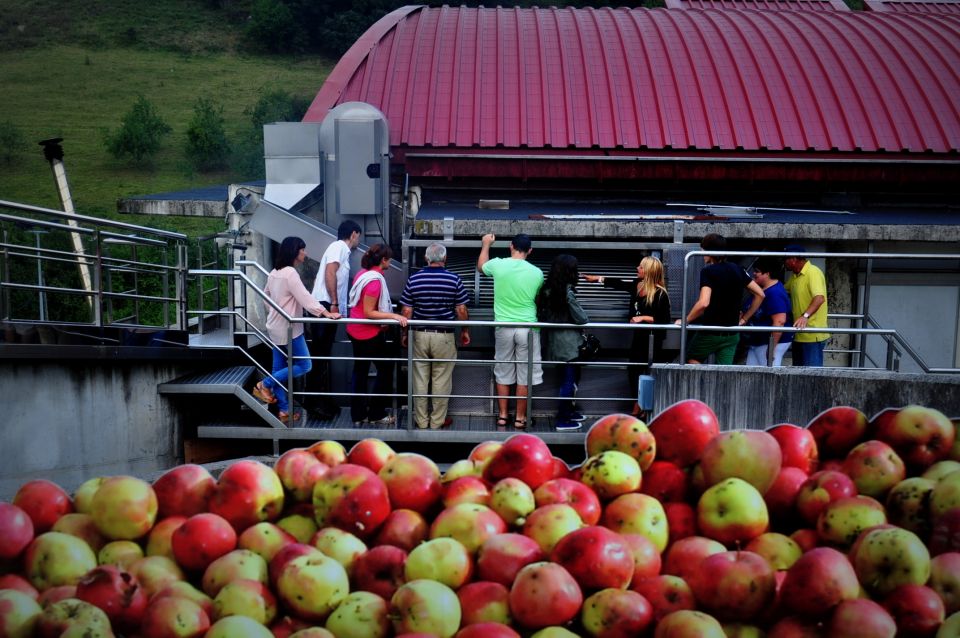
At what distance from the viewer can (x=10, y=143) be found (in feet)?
144

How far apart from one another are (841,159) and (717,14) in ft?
15.4

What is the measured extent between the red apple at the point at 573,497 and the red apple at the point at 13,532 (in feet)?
5.68

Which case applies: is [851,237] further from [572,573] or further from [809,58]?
[572,573]

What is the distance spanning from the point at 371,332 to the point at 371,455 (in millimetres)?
5140

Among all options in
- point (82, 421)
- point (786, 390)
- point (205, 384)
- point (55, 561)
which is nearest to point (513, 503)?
point (55, 561)

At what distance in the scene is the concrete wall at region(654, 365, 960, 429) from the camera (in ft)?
17.9

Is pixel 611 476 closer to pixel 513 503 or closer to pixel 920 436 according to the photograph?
pixel 513 503

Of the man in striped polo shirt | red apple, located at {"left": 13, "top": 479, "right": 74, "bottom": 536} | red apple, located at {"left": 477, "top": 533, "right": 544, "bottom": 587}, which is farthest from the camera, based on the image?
the man in striped polo shirt

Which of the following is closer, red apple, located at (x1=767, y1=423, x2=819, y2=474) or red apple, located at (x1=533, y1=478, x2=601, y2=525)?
red apple, located at (x1=533, y1=478, x2=601, y2=525)

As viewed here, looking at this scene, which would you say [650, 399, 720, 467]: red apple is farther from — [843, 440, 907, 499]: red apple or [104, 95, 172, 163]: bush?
[104, 95, 172, 163]: bush

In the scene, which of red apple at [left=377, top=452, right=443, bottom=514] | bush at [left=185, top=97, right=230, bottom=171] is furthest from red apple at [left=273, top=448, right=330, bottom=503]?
bush at [left=185, top=97, right=230, bottom=171]

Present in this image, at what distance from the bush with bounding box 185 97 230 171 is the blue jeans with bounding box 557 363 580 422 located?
3798 cm

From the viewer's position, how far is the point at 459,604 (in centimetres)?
A: 276

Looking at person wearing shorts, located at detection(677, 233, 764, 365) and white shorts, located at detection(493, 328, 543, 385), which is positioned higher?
person wearing shorts, located at detection(677, 233, 764, 365)
